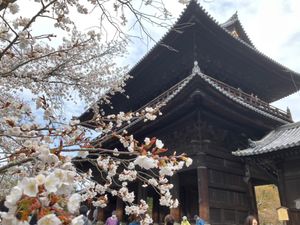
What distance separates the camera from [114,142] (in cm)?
1102

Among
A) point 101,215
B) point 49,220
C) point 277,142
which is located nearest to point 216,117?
point 277,142

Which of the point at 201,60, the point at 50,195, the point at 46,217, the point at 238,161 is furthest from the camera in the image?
the point at 201,60

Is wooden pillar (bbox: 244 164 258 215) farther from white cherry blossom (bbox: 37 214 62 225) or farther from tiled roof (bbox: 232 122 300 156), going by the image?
white cherry blossom (bbox: 37 214 62 225)

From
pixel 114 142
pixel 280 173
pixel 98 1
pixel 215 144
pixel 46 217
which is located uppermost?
pixel 114 142

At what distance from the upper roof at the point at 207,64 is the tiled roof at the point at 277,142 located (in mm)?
2953

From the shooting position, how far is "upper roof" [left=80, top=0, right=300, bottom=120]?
9672mm

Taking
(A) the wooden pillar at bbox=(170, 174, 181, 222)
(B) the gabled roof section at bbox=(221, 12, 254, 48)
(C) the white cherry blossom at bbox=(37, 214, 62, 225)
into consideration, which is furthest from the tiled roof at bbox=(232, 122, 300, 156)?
(B) the gabled roof section at bbox=(221, 12, 254, 48)

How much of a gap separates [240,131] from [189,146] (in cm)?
203

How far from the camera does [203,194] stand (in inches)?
308

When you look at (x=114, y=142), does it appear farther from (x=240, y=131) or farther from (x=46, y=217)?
(x=46, y=217)

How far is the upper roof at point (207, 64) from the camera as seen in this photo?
9672 millimetres

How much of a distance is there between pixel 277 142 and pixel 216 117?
72.3 inches

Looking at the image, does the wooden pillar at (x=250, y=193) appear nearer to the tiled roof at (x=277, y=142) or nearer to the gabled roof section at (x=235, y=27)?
the tiled roof at (x=277, y=142)

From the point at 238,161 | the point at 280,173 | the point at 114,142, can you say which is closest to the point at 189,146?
the point at 238,161
